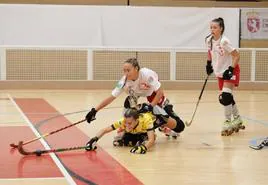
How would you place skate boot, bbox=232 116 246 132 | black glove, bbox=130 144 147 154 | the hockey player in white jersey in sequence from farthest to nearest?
1. skate boot, bbox=232 116 246 132
2. the hockey player in white jersey
3. black glove, bbox=130 144 147 154

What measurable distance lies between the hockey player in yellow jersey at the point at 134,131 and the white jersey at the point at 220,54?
1.33 metres

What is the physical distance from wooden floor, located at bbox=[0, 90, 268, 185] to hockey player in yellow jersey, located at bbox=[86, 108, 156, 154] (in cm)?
10

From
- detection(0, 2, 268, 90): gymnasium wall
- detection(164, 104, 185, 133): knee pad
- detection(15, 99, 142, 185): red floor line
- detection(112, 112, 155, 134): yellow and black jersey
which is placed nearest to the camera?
detection(15, 99, 142, 185): red floor line

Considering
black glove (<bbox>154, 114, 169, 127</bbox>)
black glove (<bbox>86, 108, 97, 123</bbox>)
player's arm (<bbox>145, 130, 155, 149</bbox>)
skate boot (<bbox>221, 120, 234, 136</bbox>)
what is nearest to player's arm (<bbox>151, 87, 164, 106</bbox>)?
black glove (<bbox>154, 114, 169, 127</bbox>)

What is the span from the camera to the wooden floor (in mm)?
4699

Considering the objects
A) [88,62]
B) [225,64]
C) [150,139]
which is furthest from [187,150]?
[88,62]

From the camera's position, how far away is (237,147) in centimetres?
611

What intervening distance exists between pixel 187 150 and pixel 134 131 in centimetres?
57

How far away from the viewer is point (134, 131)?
5.89 m

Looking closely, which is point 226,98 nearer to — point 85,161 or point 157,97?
point 157,97

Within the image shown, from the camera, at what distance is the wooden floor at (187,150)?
4699 millimetres

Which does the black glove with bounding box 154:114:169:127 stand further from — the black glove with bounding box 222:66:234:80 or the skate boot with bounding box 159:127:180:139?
the black glove with bounding box 222:66:234:80

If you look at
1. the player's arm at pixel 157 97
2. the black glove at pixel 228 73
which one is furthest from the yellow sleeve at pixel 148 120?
the black glove at pixel 228 73

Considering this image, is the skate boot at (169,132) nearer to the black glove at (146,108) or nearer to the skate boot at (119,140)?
the skate boot at (119,140)
